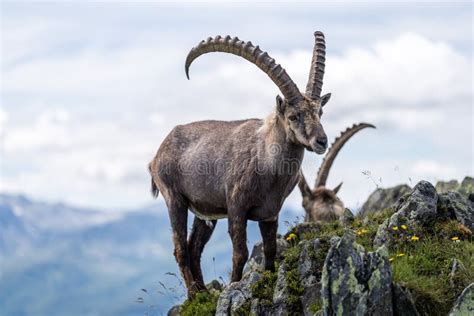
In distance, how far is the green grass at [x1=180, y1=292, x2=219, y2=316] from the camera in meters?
17.0

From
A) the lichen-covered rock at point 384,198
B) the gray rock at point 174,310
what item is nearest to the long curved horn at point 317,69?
the gray rock at point 174,310

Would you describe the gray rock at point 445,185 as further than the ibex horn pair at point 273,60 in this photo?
Yes

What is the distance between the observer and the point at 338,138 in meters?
29.4

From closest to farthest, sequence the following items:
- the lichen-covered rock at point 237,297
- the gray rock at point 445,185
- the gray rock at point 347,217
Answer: the lichen-covered rock at point 237,297 < the gray rock at point 347,217 < the gray rock at point 445,185

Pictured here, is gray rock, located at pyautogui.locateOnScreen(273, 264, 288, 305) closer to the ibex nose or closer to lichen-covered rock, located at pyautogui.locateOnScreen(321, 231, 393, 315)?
lichen-covered rock, located at pyautogui.locateOnScreen(321, 231, 393, 315)

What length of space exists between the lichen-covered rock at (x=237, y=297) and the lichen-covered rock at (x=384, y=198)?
12685 millimetres

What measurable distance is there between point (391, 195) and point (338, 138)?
8.80 feet

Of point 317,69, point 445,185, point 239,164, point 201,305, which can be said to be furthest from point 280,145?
point 445,185

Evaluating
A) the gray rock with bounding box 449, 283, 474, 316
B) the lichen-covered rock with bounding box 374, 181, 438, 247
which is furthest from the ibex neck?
the gray rock with bounding box 449, 283, 474, 316

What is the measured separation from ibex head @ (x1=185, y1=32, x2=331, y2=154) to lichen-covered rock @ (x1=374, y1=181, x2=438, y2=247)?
190 centimetres

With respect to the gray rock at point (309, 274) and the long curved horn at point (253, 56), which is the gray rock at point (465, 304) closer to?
the gray rock at point (309, 274)

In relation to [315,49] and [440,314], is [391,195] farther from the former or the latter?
[440,314]

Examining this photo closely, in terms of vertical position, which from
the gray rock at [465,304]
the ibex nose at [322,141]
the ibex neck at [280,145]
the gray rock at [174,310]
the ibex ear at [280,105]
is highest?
the ibex ear at [280,105]

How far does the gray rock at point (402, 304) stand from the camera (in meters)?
13.2
